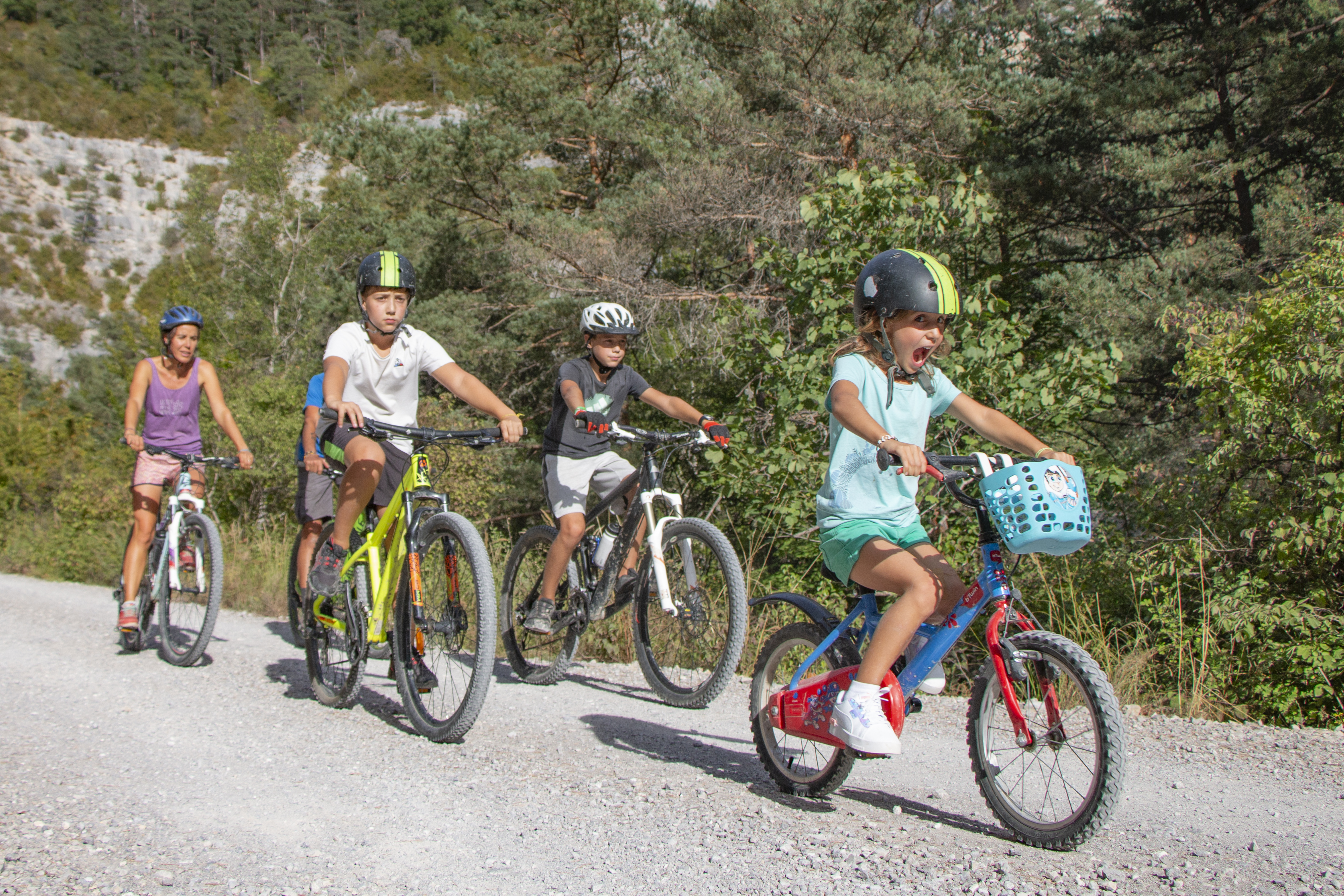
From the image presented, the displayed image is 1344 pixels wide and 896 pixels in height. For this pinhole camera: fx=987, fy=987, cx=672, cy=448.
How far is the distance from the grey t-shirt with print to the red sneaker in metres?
3.26

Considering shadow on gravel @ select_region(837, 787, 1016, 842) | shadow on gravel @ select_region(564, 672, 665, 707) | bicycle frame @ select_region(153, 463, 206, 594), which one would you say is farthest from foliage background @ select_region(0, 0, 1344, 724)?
bicycle frame @ select_region(153, 463, 206, 594)

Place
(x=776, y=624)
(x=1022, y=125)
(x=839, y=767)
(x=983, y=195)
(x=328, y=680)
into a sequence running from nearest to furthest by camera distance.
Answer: (x=839, y=767) < (x=328, y=680) < (x=776, y=624) < (x=983, y=195) < (x=1022, y=125)

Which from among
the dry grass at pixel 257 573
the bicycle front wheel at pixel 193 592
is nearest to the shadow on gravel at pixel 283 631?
the dry grass at pixel 257 573

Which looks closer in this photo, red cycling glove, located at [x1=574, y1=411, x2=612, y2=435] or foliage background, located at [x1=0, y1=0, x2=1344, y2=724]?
red cycling glove, located at [x1=574, y1=411, x2=612, y2=435]

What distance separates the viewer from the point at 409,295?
5.23 meters

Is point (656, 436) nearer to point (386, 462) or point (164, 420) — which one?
point (386, 462)

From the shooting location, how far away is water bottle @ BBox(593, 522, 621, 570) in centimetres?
570

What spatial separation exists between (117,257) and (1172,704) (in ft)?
262

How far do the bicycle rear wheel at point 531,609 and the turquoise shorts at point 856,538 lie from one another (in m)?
2.62

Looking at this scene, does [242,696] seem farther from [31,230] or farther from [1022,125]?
[31,230]

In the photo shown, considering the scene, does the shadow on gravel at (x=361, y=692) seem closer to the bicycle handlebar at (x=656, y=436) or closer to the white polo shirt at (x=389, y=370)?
the white polo shirt at (x=389, y=370)

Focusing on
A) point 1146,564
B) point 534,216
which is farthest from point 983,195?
point 534,216

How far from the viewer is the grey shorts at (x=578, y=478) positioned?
19.3ft

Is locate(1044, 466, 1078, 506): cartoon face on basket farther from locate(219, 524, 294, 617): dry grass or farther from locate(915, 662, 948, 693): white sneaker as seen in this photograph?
locate(219, 524, 294, 617): dry grass
